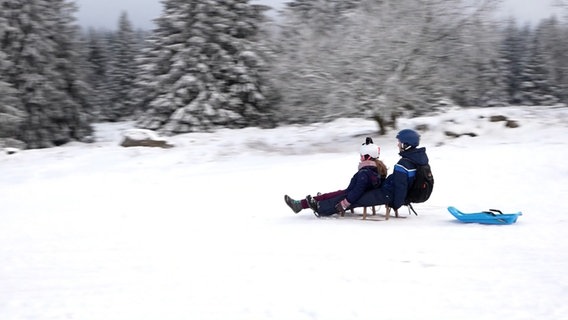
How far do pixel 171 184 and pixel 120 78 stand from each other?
41.7 metres

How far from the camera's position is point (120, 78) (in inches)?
2037

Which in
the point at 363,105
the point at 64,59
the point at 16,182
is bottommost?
the point at 16,182

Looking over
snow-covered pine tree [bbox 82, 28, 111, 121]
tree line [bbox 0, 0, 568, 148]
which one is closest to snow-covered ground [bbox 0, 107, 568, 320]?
tree line [bbox 0, 0, 568, 148]

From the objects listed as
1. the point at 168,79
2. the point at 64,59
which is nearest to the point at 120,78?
the point at 64,59

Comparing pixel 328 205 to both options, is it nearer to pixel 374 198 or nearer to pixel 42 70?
pixel 374 198

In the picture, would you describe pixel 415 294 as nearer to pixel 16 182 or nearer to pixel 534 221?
pixel 534 221

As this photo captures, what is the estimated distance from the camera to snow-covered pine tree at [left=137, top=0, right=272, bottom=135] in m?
27.3

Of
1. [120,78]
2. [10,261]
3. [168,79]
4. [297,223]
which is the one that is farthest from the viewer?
[120,78]

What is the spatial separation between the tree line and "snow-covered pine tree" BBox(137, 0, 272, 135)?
7 centimetres

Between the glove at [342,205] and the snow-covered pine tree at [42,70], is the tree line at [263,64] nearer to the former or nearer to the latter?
→ the snow-covered pine tree at [42,70]

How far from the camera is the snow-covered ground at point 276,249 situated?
4344 mm

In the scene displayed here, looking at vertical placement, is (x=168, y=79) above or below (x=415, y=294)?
above

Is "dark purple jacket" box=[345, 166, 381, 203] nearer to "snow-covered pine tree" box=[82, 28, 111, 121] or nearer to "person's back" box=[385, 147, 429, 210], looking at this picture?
"person's back" box=[385, 147, 429, 210]

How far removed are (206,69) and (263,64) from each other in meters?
2.99
